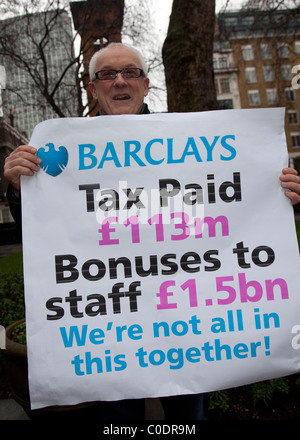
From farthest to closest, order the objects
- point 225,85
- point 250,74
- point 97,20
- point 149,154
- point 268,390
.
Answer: point 225,85, point 250,74, point 97,20, point 268,390, point 149,154

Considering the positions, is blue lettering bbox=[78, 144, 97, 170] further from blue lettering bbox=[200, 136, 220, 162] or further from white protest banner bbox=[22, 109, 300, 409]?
blue lettering bbox=[200, 136, 220, 162]

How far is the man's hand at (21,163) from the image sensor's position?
4.45ft

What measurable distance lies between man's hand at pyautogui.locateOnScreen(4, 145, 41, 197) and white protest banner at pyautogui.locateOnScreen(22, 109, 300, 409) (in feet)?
0.12

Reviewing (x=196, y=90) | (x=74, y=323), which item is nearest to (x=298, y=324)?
(x=74, y=323)

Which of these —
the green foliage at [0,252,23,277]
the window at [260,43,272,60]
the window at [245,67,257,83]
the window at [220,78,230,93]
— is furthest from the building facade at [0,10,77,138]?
the window at [245,67,257,83]

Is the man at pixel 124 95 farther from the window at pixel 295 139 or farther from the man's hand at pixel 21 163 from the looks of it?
the window at pixel 295 139

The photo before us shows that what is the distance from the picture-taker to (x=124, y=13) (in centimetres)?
1050

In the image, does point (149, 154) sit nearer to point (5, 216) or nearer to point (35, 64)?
point (35, 64)

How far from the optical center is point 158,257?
1388mm

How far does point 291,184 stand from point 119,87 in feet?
2.85

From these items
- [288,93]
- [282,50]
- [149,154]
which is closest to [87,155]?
[149,154]

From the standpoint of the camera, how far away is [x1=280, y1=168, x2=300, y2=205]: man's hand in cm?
141

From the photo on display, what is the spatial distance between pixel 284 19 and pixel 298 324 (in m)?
9.17
